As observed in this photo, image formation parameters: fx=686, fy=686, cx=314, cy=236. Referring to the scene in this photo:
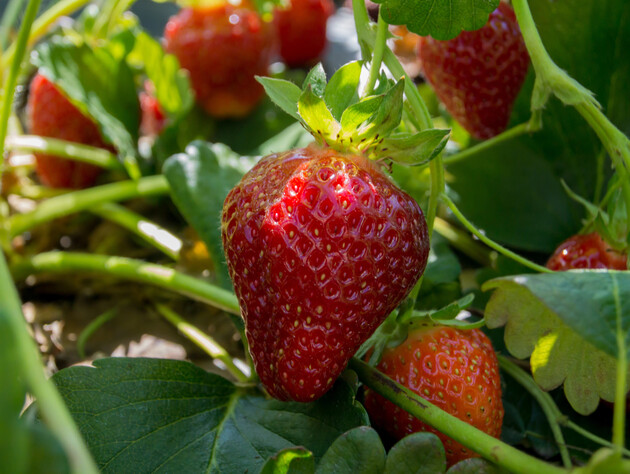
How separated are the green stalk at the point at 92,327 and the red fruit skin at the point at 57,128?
27 cm

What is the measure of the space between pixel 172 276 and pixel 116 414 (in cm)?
23

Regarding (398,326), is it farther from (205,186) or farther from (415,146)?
(205,186)

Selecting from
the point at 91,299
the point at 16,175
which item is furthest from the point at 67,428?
the point at 16,175

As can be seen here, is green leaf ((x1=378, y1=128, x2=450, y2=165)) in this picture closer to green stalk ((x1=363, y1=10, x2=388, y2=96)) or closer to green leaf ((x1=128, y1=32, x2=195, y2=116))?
green stalk ((x1=363, y1=10, x2=388, y2=96))

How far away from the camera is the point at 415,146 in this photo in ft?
1.79

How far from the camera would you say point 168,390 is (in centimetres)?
62

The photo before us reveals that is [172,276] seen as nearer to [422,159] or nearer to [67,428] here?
[422,159]

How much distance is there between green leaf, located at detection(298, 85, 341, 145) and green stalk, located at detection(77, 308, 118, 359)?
0.45 metres

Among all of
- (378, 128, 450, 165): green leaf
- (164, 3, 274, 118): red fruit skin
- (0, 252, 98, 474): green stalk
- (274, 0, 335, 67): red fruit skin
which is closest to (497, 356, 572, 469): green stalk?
(378, 128, 450, 165): green leaf

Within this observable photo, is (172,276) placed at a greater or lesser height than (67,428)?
lesser

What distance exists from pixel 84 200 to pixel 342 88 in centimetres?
53

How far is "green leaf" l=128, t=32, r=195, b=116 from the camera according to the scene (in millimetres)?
1065

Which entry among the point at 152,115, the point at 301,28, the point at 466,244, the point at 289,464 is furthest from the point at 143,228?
the point at 301,28

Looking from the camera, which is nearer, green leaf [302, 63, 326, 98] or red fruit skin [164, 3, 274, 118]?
green leaf [302, 63, 326, 98]
